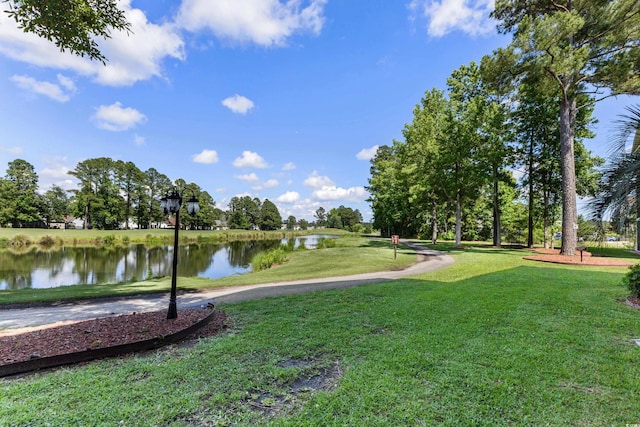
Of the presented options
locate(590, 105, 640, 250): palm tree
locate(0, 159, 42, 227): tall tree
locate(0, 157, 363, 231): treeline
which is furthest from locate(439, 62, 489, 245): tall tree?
locate(0, 159, 42, 227): tall tree

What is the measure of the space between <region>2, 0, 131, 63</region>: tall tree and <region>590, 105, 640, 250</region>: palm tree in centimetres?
717

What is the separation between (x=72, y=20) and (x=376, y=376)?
241 inches

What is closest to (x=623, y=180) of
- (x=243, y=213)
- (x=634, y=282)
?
(x=634, y=282)

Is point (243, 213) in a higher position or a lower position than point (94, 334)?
higher

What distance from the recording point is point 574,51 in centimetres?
1280

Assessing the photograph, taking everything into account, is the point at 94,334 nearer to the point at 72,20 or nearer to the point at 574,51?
the point at 72,20

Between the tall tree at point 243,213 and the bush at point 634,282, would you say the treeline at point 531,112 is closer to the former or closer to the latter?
the bush at point 634,282

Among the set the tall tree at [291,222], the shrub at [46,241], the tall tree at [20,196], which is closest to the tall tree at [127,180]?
the tall tree at [20,196]

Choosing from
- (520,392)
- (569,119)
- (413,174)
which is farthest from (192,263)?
(569,119)

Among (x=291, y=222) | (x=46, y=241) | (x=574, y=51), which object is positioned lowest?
(x=46, y=241)

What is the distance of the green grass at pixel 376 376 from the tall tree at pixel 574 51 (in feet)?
39.3

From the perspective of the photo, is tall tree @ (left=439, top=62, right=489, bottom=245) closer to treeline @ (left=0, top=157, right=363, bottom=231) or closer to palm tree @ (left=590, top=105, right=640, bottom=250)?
palm tree @ (left=590, top=105, right=640, bottom=250)

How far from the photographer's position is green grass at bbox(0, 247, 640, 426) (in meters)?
2.51

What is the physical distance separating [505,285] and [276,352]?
6568 mm
